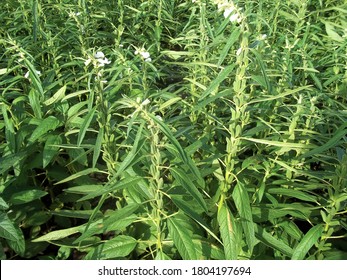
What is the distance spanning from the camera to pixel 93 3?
4711 mm

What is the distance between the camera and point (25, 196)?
250 centimetres

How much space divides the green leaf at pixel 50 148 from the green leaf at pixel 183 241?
959 millimetres

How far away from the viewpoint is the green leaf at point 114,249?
2.15 meters

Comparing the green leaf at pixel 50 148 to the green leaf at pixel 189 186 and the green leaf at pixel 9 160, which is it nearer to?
the green leaf at pixel 9 160

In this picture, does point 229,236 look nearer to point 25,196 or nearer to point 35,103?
point 25,196

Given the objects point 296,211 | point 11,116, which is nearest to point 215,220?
point 296,211

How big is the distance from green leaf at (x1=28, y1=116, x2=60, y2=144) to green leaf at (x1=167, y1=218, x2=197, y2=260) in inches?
42.7

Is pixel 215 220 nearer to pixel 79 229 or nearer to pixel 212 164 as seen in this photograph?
pixel 212 164

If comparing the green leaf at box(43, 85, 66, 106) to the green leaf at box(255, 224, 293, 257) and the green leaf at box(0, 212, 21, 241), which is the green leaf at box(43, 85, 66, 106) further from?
the green leaf at box(255, 224, 293, 257)

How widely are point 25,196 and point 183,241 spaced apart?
3.70 ft

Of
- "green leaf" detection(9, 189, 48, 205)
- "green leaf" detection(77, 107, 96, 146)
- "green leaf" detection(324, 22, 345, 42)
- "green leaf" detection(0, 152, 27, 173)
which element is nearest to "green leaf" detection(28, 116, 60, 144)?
"green leaf" detection(0, 152, 27, 173)

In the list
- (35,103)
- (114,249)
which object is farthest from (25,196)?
(114,249)

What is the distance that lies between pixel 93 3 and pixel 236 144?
336 cm

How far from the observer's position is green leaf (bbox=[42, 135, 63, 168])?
247 cm
